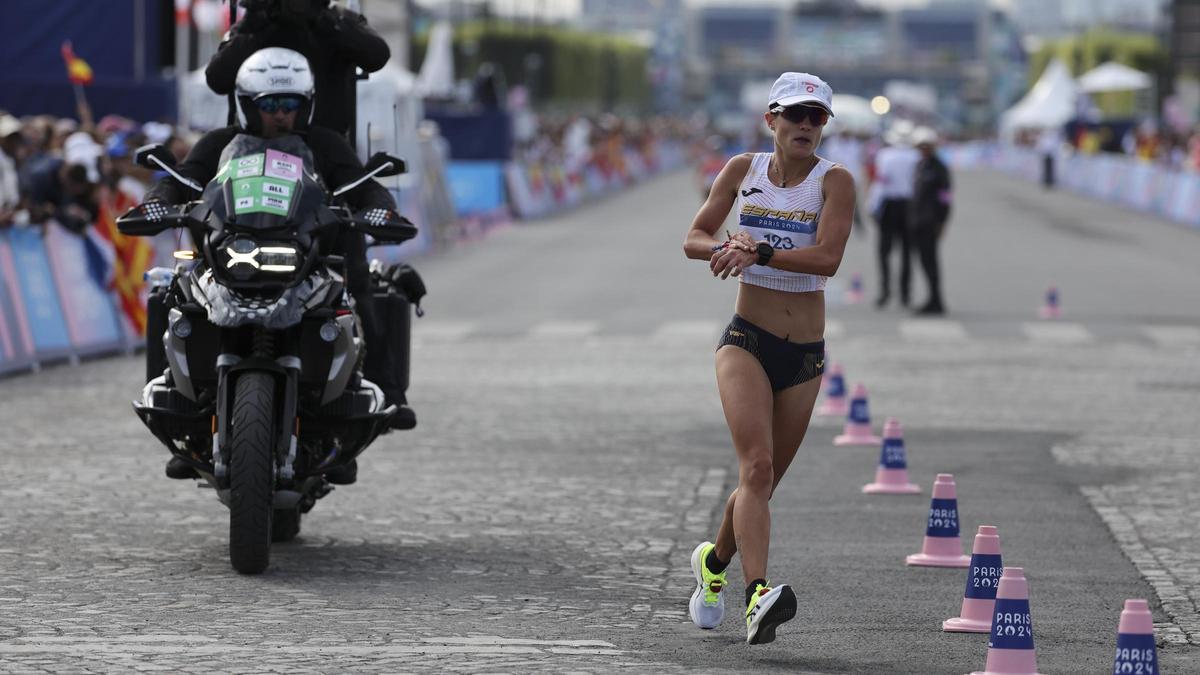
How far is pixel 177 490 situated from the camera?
11656mm

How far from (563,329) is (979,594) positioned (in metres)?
14.6

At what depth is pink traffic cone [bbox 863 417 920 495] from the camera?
38.4ft

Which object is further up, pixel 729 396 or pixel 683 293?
pixel 729 396

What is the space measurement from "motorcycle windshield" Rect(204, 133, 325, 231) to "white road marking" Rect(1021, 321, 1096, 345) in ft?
42.6

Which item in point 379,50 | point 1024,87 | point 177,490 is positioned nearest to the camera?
point 379,50

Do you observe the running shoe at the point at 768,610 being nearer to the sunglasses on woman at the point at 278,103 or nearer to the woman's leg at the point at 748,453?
the woman's leg at the point at 748,453

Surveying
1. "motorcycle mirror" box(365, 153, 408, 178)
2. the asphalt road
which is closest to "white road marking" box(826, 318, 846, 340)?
the asphalt road

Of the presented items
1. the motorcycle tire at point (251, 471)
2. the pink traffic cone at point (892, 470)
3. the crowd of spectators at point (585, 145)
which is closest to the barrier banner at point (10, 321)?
the pink traffic cone at point (892, 470)

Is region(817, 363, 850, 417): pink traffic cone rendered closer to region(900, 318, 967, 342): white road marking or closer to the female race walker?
region(900, 318, 967, 342): white road marking

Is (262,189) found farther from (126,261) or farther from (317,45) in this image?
(126,261)

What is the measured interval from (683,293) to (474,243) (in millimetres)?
10154

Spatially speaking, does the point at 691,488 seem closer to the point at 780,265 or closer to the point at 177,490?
the point at 177,490

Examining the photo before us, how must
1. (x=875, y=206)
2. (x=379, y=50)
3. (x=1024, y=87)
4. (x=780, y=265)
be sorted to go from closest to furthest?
1. (x=780, y=265)
2. (x=379, y=50)
3. (x=875, y=206)
4. (x=1024, y=87)

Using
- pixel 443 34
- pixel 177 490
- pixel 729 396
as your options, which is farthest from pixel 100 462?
pixel 443 34
